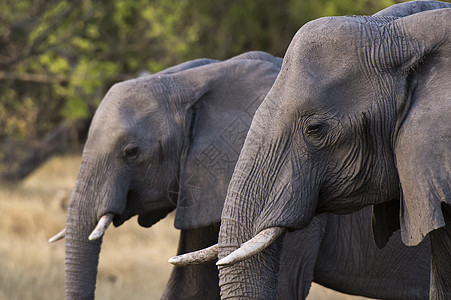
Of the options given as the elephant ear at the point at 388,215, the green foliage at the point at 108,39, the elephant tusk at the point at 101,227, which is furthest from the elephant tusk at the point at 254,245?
the green foliage at the point at 108,39

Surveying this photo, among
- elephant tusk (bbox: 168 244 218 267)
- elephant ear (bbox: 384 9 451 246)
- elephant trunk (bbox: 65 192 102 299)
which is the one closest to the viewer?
elephant ear (bbox: 384 9 451 246)

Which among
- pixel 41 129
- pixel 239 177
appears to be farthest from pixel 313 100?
pixel 41 129

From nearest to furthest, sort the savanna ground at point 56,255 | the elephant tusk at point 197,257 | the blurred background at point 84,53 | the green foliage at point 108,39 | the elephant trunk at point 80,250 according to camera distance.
A: 1. the elephant tusk at point 197,257
2. the elephant trunk at point 80,250
3. the savanna ground at point 56,255
4. the blurred background at point 84,53
5. the green foliage at point 108,39

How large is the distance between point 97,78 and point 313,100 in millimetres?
9595

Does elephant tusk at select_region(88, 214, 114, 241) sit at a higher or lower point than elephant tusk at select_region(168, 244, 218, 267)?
higher

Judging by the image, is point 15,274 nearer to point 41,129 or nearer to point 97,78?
point 97,78

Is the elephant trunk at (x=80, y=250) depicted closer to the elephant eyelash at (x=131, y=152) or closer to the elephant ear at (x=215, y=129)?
the elephant eyelash at (x=131, y=152)

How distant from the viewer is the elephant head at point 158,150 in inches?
177

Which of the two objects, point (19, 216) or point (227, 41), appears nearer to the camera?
point (19, 216)

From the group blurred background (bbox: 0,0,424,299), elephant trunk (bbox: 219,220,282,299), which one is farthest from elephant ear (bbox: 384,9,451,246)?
blurred background (bbox: 0,0,424,299)

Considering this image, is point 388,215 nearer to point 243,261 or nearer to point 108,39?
point 243,261

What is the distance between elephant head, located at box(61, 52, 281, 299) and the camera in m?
4.48

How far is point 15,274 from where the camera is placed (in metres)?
7.06

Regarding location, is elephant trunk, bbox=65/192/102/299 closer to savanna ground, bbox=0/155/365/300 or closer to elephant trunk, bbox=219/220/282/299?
elephant trunk, bbox=219/220/282/299
